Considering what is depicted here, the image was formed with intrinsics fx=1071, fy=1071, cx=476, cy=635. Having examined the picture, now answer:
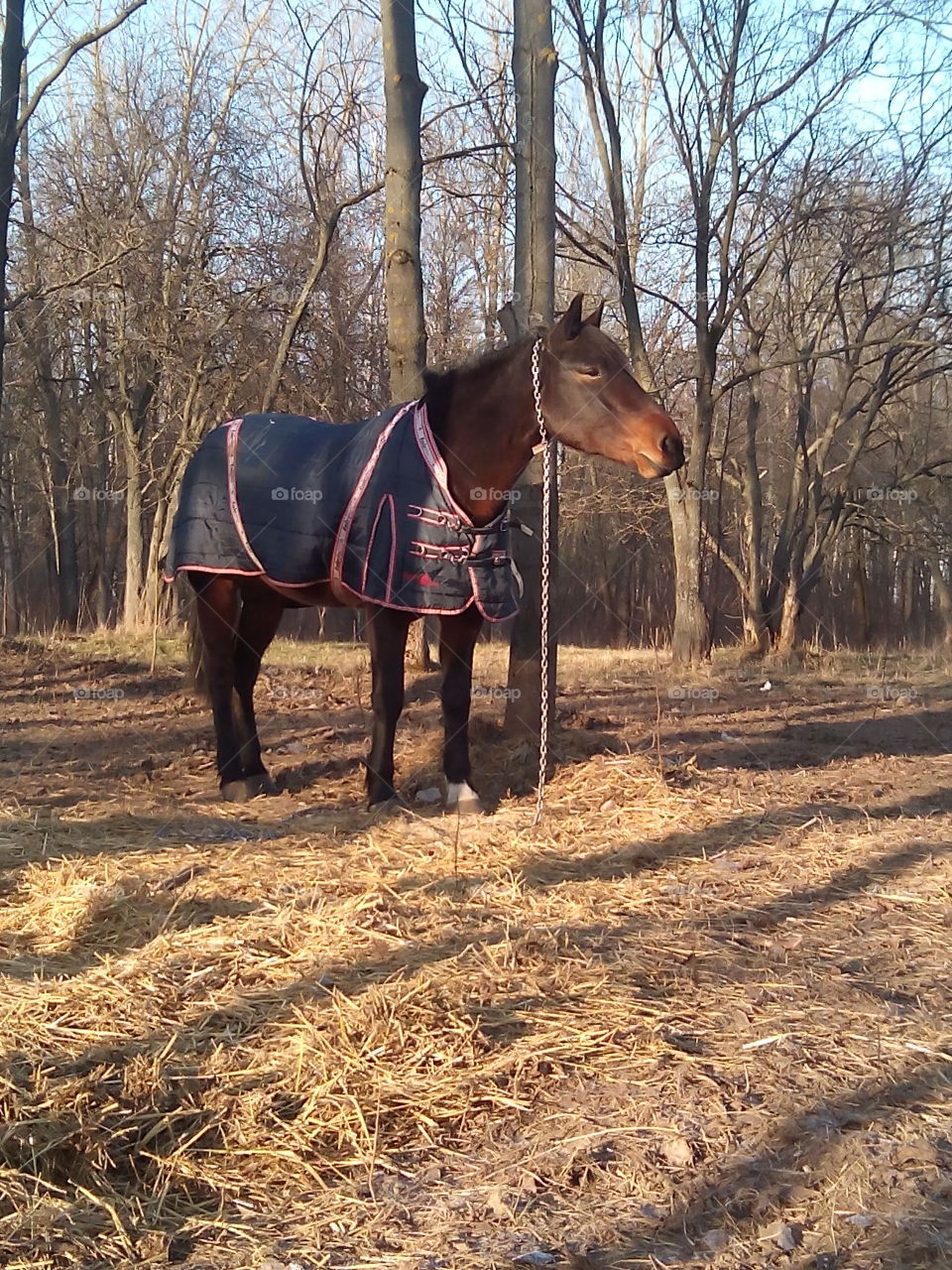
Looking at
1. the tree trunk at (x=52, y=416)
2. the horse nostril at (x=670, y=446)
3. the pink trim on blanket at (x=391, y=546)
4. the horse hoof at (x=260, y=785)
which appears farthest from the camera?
the tree trunk at (x=52, y=416)

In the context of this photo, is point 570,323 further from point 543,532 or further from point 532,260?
point 532,260

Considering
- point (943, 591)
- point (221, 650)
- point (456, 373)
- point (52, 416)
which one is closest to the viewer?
point (456, 373)

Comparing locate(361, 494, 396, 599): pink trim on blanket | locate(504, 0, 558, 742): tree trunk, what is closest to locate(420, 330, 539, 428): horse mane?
locate(361, 494, 396, 599): pink trim on blanket

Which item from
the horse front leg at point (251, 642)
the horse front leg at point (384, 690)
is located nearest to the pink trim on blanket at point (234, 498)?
the horse front leg at point (251, 642)

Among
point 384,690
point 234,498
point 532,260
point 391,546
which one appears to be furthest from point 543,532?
point 532,260

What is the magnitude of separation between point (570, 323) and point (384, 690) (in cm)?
197

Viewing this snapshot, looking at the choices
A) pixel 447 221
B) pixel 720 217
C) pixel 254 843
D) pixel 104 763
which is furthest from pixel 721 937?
pixel 447 221

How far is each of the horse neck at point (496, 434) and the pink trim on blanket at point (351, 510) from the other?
328 millimetres

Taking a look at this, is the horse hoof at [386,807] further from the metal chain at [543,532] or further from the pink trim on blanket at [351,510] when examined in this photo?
the pink trim on blanket at [351,510]

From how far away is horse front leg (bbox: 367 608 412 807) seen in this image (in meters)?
5.30

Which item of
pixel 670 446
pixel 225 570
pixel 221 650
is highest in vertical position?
pixel 670 446

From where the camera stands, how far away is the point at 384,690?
536 cm

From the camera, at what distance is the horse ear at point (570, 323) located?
16.1 ft

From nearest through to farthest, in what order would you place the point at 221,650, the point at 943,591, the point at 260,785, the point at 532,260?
the point at 260,785 < the point at 221,650 < the point at 532,260 < the point at 943,591
